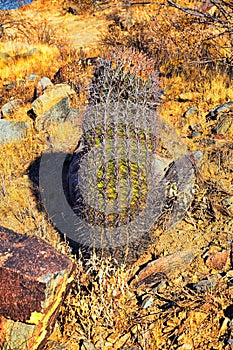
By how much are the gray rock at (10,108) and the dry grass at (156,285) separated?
101 cm

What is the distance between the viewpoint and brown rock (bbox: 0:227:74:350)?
11.1 ft

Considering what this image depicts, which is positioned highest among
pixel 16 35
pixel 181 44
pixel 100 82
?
pixel 100 82

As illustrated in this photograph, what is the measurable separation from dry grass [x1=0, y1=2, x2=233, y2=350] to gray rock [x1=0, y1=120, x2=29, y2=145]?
0.13m

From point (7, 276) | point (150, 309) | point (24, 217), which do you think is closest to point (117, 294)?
point (150, 309)

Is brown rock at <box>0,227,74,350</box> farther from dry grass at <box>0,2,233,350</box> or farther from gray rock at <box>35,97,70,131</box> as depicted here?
gray rock at <box>35,97,70,131</box>

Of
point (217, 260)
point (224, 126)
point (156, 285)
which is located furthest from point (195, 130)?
point (156, 285)

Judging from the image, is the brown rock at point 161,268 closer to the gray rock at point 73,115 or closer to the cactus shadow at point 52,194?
the cactus shadow at point 52,194

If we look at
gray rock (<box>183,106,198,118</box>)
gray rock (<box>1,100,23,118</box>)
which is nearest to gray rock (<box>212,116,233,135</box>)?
gray rock (<box>183,106,198,118</box>)

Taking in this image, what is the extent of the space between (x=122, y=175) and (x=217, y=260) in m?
1.14

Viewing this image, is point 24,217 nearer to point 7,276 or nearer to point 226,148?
point 7,276

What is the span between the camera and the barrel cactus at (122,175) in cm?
421

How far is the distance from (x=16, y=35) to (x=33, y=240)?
9173mm

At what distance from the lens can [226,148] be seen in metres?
5.71

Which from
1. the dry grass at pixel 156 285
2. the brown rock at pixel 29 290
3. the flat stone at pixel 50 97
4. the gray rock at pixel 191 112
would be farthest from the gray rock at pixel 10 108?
the brown rock at pixel 29 290
